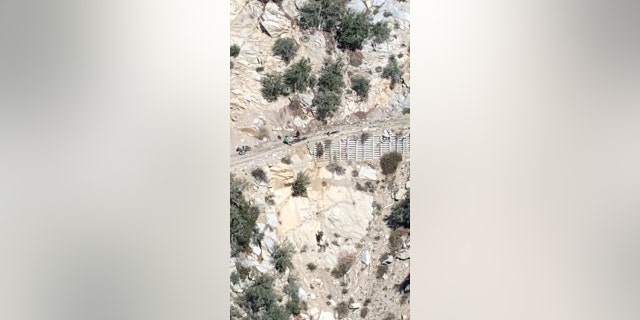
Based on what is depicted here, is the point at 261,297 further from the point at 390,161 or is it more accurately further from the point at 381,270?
the point at 390,161

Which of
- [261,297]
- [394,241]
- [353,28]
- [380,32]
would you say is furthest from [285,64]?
[261,297]

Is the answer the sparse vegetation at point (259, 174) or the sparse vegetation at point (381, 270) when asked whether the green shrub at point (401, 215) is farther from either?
the sparse vegetation at point (259, 174)

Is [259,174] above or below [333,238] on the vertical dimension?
above

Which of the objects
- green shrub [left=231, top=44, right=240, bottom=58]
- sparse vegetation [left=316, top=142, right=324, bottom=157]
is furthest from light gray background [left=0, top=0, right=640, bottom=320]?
sparse vegetation [left=316, top=142, right=324, bottom=157]

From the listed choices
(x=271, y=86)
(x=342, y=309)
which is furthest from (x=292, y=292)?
(x=271, y=86)

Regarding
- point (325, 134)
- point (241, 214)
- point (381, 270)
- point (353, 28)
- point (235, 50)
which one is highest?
point (353, 28)
